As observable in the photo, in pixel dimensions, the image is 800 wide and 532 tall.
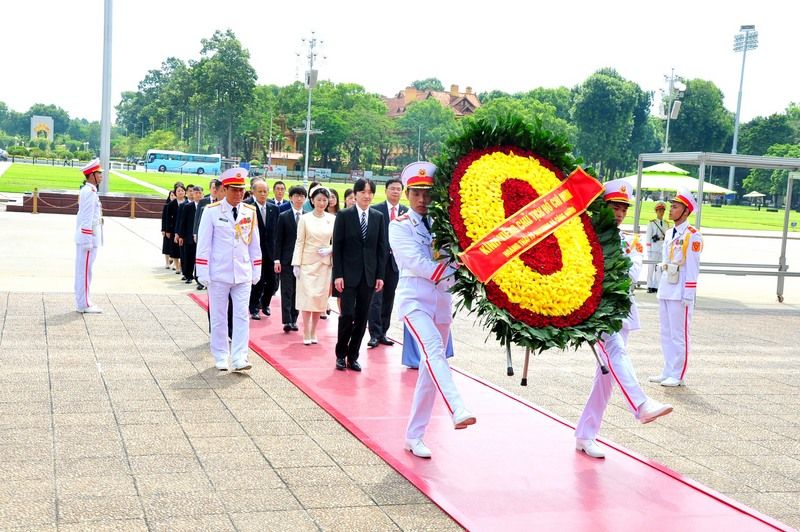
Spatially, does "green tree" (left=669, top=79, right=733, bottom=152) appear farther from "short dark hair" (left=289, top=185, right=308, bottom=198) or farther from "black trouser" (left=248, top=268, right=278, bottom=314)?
"short dark hair" (left=289, top=185, right=308, bottom=198)

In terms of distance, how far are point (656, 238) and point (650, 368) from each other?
8.36 meters

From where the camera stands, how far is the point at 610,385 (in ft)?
19.9

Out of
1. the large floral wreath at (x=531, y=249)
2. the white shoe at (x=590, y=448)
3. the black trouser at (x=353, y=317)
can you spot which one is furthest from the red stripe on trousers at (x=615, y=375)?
the black trouser at (x=353, y=317)

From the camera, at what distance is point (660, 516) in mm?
4961

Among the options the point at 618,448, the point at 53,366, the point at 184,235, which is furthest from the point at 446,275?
the point at 184,235

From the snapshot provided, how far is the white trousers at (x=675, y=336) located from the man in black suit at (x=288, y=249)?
4.36 meters

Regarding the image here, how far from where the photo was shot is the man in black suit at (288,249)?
10.7 metres

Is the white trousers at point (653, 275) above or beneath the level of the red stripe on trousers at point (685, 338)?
beneath

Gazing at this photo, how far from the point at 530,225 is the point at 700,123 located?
101713 mm

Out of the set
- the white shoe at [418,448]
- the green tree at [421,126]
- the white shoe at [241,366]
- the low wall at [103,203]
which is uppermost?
the green tree at [421,126]

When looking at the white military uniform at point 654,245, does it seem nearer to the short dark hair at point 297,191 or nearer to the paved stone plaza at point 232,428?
the paved stone plaza at point 232,428

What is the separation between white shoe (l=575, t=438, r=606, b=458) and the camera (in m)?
6.03

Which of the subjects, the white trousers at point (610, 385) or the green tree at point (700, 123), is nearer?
the white trousers at point (610, 385)

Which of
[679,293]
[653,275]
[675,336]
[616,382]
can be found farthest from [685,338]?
[653,275]
